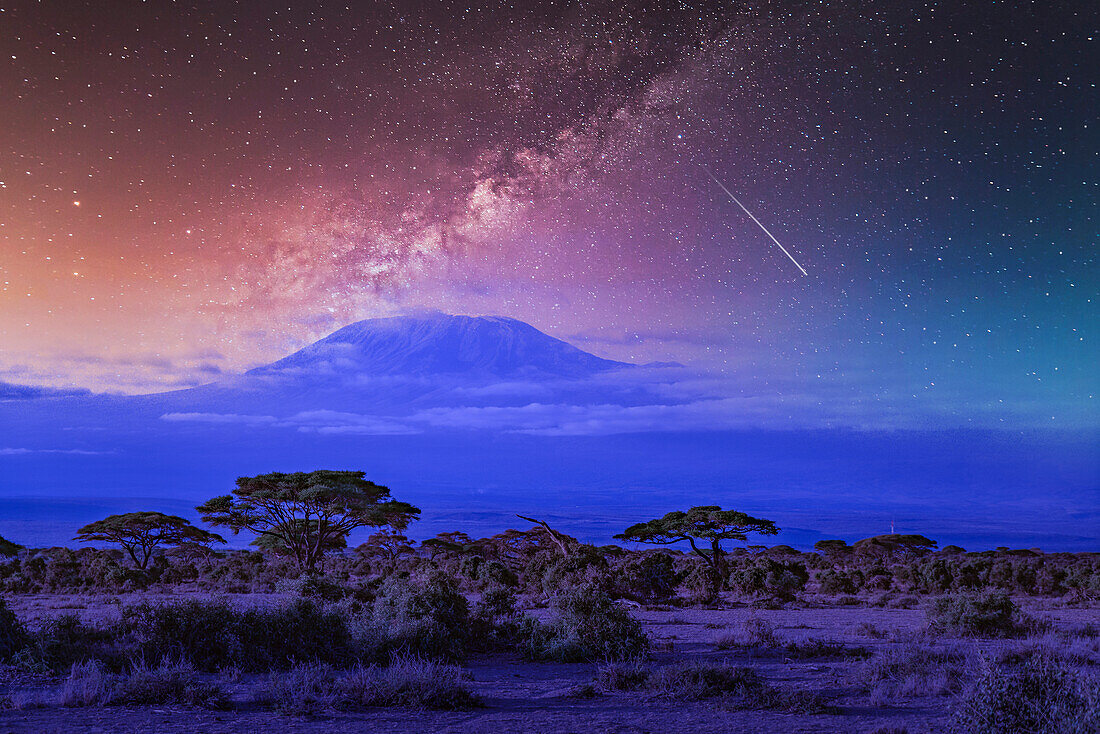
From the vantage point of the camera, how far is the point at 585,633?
1555 cm

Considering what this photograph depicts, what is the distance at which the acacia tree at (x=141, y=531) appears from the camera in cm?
4694

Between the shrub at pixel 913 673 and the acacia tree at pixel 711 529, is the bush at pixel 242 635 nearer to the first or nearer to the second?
the shrub at pixel 913 673

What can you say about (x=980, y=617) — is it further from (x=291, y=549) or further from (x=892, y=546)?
(x=892, y=546)

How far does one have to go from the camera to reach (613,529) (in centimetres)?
18350

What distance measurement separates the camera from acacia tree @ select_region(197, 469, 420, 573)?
119 ft

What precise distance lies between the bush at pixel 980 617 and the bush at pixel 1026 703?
12306 millimetres

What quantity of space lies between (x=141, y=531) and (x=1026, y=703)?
173 ft

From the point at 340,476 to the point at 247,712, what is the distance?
28.7 meters

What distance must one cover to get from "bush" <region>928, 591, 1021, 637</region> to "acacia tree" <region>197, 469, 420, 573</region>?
26.8 metres

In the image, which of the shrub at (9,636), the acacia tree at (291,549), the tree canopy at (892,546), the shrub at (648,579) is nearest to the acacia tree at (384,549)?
the acacia tree at (291,549)

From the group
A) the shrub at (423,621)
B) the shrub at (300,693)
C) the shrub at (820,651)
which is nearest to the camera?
the shrub at (300,693)

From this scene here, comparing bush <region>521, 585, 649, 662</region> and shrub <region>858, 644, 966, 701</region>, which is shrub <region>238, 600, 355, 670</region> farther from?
shrub <region>858, 644, 966, 701</region>

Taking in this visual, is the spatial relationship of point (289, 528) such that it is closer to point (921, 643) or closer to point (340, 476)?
point (340, 476)

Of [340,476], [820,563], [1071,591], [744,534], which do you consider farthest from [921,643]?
[820,563]
